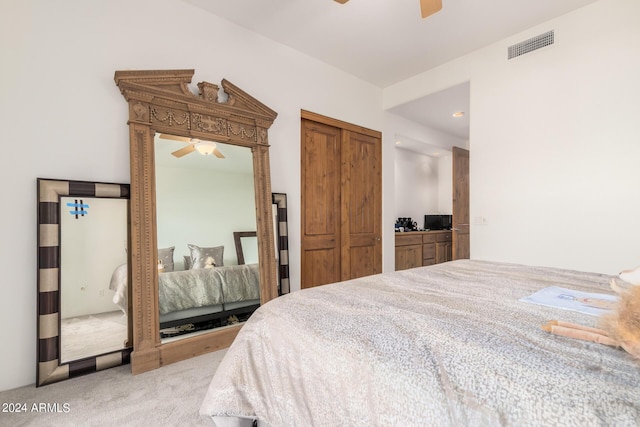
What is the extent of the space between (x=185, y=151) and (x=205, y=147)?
6.7 inches

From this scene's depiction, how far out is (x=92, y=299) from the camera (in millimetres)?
2068

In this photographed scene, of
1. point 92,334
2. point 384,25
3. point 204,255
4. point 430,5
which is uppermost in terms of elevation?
point 384,25

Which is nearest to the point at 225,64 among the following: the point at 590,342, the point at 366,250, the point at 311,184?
the point at 311,184

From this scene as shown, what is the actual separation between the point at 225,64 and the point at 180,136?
33.7 inches

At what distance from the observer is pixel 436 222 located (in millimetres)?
6008

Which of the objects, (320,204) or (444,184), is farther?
(444,184)

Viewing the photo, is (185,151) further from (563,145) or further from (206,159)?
(563,145)

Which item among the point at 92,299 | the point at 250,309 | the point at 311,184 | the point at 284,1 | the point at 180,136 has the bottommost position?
the point at 250,309

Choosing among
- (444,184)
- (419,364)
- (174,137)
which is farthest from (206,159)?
(444,184)

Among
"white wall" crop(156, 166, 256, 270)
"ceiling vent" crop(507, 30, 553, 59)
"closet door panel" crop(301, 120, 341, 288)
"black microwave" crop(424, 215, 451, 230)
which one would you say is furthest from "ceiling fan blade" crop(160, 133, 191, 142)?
"black microwave" crop(424, 215, 451, 230)

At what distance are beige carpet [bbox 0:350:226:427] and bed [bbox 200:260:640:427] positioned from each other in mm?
781

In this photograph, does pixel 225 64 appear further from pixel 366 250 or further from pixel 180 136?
pixel 366 250

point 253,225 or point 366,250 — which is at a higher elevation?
point 253,225

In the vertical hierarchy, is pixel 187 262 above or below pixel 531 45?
below
